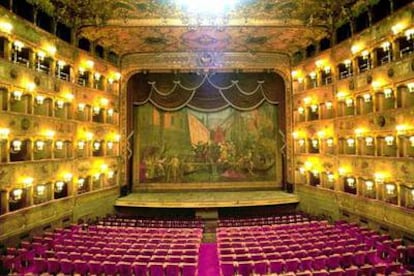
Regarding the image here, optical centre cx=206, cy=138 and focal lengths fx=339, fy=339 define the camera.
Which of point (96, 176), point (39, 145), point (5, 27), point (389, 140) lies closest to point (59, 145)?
point (39, 145)

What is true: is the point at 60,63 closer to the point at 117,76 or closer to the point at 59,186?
the point at 117,76

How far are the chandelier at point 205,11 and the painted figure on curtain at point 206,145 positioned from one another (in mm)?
8365

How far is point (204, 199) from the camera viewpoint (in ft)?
76.6

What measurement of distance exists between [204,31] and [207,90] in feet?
21.0

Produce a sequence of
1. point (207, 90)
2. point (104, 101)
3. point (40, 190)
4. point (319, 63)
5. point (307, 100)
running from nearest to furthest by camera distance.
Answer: point (40, 190) → point (319, 63) → point (104, 101) → point (307, 100) → point (207, 90)

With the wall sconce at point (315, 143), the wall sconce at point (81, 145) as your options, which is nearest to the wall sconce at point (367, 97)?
the wall sconce at point (315, 143)

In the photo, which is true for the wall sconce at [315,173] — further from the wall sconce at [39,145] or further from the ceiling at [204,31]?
the wall sconce at [39,145]

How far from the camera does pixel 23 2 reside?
17.6m

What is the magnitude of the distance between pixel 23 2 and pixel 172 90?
37.6ft

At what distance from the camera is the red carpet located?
12242 millimetres

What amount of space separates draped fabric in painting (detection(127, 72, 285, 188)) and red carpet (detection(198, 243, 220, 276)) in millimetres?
11083

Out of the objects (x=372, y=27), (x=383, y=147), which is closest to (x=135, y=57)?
(x=372, y=27)

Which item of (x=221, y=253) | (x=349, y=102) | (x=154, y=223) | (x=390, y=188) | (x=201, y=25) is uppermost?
(x=201, y=25)

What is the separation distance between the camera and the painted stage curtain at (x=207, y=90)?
26281 mm
